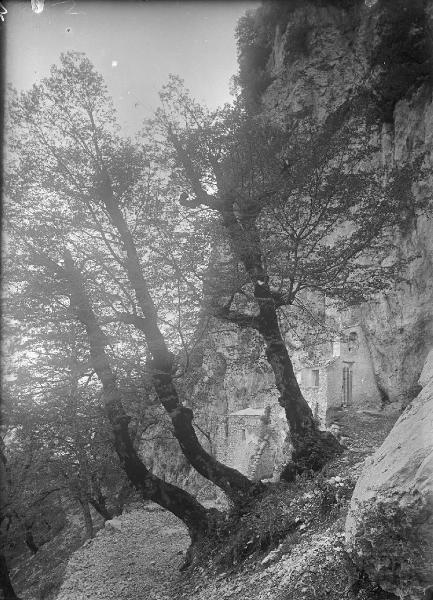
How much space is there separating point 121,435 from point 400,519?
22.1ft

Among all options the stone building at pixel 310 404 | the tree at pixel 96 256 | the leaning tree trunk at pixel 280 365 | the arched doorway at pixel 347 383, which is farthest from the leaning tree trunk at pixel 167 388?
the arched doorway at pixel 347 383

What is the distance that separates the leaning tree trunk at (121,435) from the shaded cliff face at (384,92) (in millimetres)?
8676

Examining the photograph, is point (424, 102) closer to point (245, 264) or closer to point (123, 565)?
point (245, 264)

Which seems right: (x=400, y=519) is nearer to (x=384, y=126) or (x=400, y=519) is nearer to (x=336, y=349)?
(x=384, y=126)

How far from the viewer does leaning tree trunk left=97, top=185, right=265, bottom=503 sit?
862 centimetres

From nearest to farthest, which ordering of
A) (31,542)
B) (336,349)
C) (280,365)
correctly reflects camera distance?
(280,365)
(336,349)
(31,542)

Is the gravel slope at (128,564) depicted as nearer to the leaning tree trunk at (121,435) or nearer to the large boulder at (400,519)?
the leaning tree trunk at (121,435)

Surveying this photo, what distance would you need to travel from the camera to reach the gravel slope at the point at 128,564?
783 cm

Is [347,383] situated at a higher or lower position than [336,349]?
lower

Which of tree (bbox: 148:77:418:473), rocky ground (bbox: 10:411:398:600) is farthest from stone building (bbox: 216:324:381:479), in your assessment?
tree (bbox: 148:77:418:473)

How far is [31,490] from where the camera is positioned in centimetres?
1442

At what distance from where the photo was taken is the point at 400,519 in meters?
3.03

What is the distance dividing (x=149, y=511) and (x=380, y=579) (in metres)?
16.8

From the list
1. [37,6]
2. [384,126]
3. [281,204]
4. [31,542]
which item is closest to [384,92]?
[384,126]
